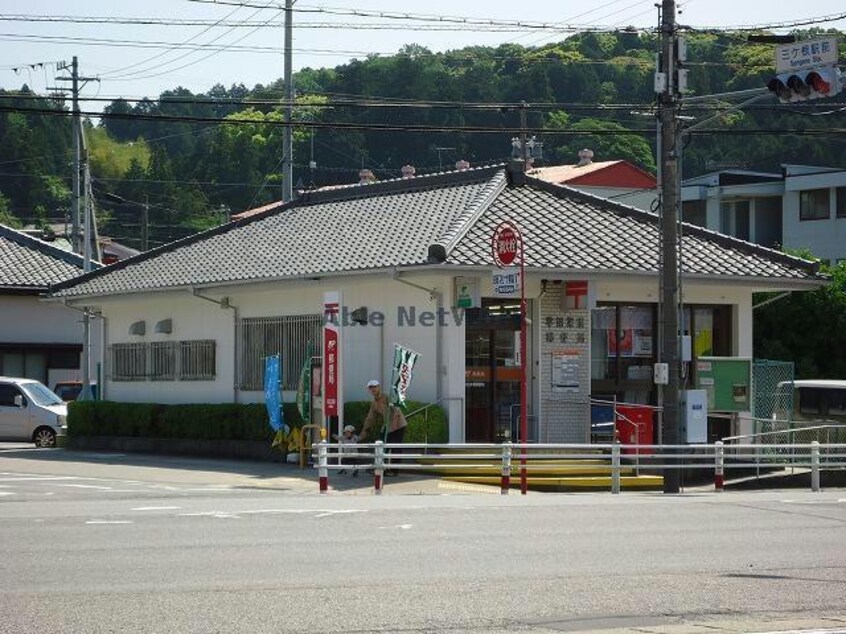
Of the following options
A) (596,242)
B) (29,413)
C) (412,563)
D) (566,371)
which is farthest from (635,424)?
(29,413)

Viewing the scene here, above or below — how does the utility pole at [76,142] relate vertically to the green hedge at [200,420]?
above

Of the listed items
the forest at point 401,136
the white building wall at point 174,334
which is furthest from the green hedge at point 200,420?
the forest at point 401,136

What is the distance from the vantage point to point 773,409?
33.0 m

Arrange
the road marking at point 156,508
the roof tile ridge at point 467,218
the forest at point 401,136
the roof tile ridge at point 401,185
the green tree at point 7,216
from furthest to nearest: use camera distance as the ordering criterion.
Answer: the green tree at point 7,216 → the forest at point 401,136 → the roof tile ridge at point 401,185 → the roof tile ridge at point 467,218 → the road marking at point 156,508

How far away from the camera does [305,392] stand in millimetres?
29344

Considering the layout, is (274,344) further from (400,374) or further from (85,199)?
(85,199)

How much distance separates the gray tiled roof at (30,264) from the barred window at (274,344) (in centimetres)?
1712

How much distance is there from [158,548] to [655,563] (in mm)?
4785

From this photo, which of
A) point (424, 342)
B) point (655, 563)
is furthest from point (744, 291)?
point (655, 563)

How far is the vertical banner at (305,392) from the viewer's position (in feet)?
95.0

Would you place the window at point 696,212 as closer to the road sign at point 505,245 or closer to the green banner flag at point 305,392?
the green banner flag at point 305,392

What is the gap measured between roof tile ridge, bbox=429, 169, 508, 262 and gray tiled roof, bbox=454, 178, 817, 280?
0.41 feet

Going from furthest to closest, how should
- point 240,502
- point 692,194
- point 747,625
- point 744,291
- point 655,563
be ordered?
1. point 692,194
2. point 744,291
3. point 240,502
4. point 655,563
5. point 747,625

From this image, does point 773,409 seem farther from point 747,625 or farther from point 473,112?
point 473,112
